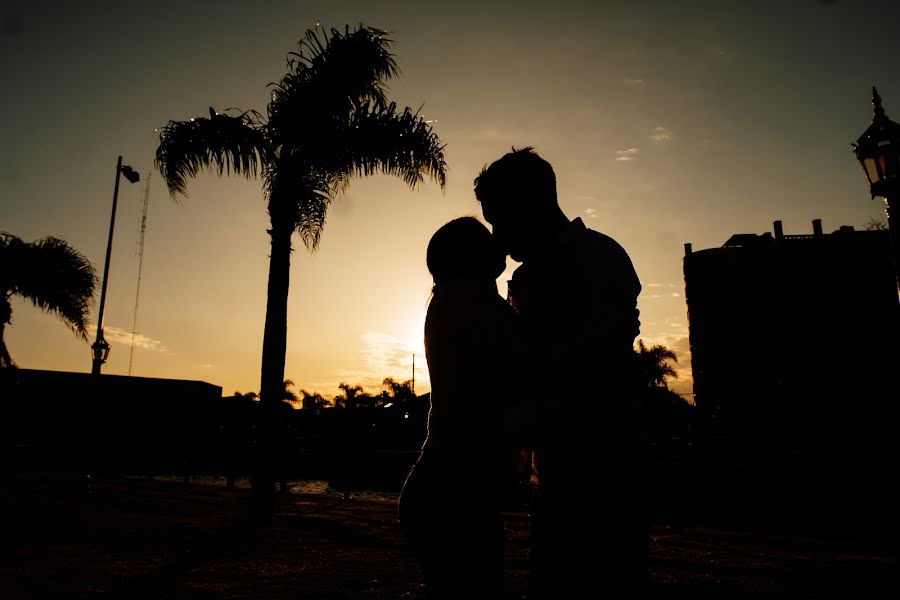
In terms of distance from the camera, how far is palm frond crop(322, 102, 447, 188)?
11.0 m

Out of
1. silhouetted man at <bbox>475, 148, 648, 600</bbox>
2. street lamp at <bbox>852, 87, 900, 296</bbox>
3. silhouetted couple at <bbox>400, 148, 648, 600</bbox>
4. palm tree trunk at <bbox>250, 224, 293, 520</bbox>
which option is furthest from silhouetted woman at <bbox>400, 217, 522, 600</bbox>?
palm tree trunk at <bbox>250, 224, 293, 520</bbox>

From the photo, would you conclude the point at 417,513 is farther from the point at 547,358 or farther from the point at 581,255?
the point at 581,255

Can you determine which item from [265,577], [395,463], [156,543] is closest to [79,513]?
[156,543]

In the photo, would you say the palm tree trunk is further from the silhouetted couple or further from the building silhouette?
the building silhouette

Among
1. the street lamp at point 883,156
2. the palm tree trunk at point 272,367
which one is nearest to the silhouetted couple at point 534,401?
the street lamp at point 883,156

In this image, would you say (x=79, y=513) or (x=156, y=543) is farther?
(x=79, y=513)

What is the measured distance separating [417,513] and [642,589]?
0.72 m

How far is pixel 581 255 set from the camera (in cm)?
164

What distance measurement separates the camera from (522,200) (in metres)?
1.79

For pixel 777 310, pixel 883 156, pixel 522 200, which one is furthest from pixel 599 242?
pixel 777 310

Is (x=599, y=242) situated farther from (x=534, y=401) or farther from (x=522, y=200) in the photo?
(x=534, y=401)

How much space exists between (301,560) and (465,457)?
5.18 metres

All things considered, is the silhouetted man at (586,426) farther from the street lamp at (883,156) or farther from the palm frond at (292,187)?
the palm frond at (292,187)

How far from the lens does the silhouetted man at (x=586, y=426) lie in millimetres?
1508
